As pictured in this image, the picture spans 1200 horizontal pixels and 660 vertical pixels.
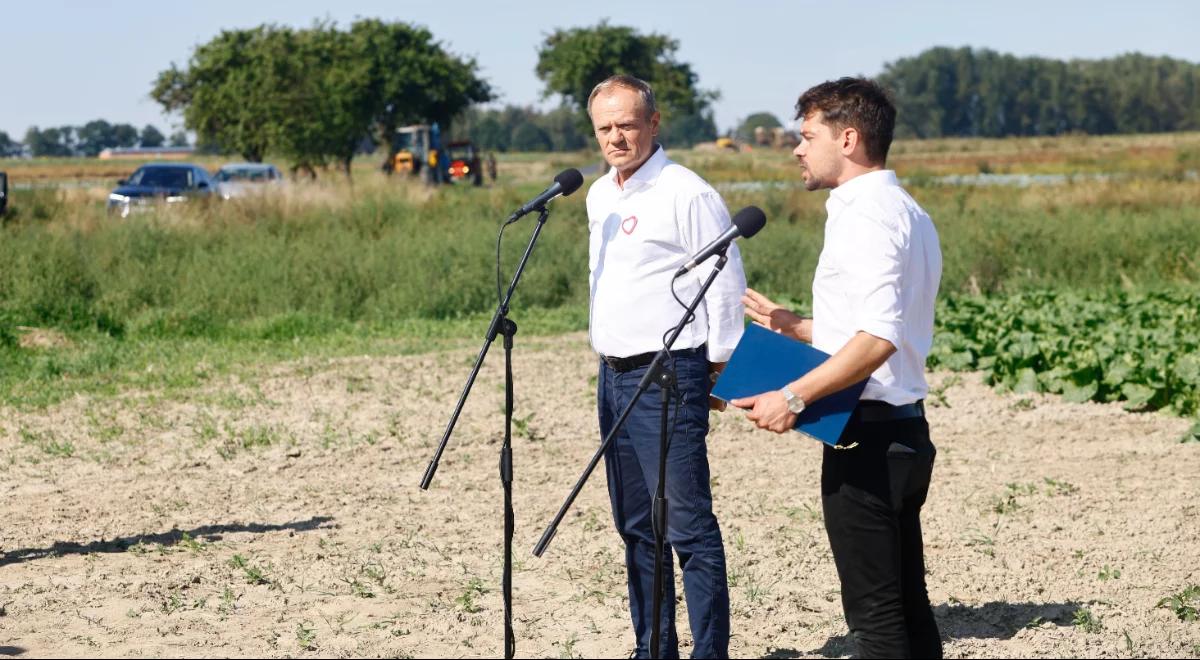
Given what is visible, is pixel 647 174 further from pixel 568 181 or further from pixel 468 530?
pixel 468 530

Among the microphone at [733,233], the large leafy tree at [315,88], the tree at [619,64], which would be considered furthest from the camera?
the tree at [619,64]

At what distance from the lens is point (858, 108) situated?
3545 mm

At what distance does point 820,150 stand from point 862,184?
15cm

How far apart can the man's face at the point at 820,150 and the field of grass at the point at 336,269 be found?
7957mm

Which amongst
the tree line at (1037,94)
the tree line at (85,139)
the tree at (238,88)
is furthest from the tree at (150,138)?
the tree at (238,88)

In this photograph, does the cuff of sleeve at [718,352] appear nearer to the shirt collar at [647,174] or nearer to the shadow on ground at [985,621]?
the shirt collar at [647,174]

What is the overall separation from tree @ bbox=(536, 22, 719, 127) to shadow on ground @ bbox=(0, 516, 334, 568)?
57585 millimetres


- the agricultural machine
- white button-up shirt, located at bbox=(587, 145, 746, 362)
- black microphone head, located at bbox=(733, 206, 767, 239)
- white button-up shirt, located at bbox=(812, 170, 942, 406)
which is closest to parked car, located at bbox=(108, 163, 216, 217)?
the agricultural machine

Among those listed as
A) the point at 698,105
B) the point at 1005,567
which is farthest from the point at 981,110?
the point at 1005,567

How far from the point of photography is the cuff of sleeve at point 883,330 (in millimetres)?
3410

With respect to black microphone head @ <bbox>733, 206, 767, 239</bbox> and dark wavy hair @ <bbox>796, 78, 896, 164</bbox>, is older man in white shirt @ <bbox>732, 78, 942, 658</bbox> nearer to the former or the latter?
dark wavy hair @ <bbox>796, 78, 896, 164</bbox>

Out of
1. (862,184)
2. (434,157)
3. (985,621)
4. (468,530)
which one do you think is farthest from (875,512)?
(434,157)

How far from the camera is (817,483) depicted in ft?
25.3

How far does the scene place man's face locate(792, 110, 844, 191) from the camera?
3.59m
